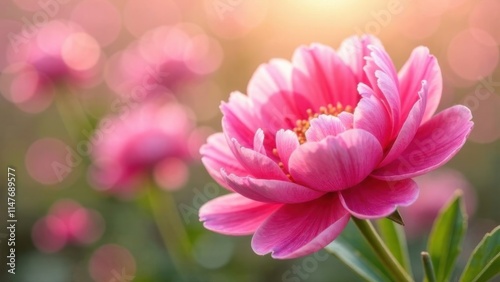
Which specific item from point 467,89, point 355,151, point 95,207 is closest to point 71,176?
point 95,207

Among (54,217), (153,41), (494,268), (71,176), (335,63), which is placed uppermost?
(153,41)

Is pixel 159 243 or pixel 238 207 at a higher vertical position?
pixel 159 243

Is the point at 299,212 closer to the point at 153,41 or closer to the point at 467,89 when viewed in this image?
the point at 153,41

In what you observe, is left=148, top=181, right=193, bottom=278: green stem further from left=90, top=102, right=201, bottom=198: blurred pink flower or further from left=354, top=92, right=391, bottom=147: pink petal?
left=354, top=92, right=391, bottom=147: pink petal

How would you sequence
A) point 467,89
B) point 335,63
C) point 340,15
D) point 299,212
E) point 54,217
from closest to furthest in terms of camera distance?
point 299,212 < point 335,63 < point 54,217 < point 467,89 < point 340,15

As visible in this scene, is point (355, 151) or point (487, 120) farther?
point (487, 120)

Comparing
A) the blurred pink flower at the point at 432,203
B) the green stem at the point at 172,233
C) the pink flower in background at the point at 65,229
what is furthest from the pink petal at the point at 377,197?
the pink flower in background at the point at 65,229

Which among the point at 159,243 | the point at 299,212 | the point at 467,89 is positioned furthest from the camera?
the point at 467,89
